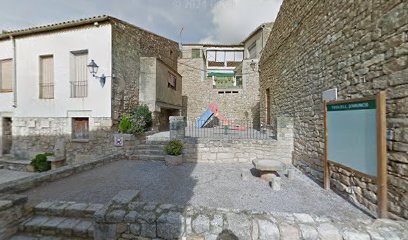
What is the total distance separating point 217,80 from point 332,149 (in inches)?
610

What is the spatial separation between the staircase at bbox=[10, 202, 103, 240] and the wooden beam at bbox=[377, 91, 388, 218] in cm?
453

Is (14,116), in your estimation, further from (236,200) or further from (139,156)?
(236,200)

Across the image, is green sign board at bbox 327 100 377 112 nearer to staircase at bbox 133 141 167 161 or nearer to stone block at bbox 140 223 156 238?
stone block at bbox 140 223 156 238

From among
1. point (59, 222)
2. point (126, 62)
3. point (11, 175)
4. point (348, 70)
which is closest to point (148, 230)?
point (59, 222)

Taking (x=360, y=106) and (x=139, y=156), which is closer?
(x=360, y=106)

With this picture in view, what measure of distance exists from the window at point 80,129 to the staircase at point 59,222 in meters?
5.99

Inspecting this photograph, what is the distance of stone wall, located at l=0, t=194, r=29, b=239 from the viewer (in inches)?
112

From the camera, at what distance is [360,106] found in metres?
3.12

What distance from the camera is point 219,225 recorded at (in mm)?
2158

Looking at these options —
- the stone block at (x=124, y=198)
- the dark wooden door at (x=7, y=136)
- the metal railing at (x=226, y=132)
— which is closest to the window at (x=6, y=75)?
the dark wooden door at (x=7, y=136)

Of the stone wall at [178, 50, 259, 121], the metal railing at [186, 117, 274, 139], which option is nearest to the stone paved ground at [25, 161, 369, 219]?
the metal railing at [186, 117, 274, 139]

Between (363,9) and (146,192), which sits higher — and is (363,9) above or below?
above

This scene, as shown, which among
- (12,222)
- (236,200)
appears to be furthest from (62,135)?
(236,200)

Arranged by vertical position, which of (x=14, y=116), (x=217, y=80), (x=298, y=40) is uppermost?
(x=217, y=80)
